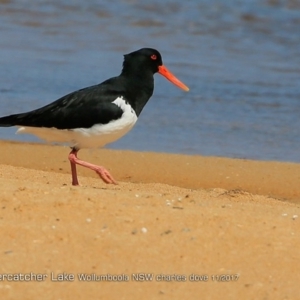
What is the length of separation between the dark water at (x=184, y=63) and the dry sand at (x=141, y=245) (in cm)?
427

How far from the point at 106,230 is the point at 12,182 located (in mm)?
1429

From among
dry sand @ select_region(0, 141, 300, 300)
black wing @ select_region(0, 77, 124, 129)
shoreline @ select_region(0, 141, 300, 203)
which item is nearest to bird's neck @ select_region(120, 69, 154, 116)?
black wing @ select_region(0, 77, 124, 129)

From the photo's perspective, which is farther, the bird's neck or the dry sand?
the bird's neck

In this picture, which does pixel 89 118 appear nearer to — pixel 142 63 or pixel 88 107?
pixel 88 107

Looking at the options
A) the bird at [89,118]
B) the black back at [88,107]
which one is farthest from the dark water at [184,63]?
the bird at [89,118]

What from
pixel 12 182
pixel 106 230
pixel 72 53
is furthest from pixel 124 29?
pixel 106 230

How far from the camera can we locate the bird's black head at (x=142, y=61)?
822cm

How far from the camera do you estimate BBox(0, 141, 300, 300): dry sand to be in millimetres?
4844

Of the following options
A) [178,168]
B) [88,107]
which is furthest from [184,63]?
[88,107]

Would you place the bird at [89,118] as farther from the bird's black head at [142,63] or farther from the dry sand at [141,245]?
the dry sand at [141,245]

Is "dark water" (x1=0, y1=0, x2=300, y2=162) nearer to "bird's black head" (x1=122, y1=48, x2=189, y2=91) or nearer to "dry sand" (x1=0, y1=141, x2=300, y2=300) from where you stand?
"bird's black head" (x1=122, y1=48, x2=189, y2=91)

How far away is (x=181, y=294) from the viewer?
15.7ft

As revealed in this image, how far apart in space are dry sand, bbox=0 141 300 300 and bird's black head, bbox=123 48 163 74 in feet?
6.63

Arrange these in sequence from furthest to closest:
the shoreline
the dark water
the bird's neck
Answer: the dark water, the shoreline, the bird's neck
